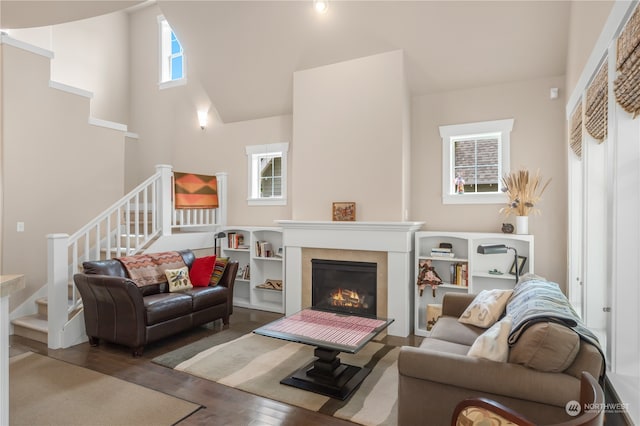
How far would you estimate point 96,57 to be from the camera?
6.67 m

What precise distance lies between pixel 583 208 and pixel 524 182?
1.26 meters

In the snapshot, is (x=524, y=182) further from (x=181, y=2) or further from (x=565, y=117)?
(x=181, y=2)

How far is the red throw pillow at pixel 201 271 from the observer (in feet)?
15.5

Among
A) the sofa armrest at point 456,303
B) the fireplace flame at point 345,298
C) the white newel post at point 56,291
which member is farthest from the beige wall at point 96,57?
the sofa armrest at point 456,303

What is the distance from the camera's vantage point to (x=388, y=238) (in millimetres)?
4414

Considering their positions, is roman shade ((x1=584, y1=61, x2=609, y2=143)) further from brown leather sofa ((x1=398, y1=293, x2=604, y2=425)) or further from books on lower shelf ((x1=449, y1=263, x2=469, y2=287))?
books on lower shelf ((x1=449, y1=263, x2=469, y2=287))

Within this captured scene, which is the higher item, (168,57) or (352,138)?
(168,57)

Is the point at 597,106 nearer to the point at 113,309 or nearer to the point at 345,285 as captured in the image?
the point at 345,285

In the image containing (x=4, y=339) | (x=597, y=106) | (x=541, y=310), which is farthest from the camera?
(x=597, y=106)

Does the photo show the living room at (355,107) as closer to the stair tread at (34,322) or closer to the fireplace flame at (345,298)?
the stair tread at (34,322)

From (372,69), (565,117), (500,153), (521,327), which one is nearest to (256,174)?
(372,69)

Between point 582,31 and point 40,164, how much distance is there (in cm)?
643

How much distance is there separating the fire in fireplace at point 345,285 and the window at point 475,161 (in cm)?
145

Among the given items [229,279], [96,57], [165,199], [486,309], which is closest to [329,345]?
[486,309]
